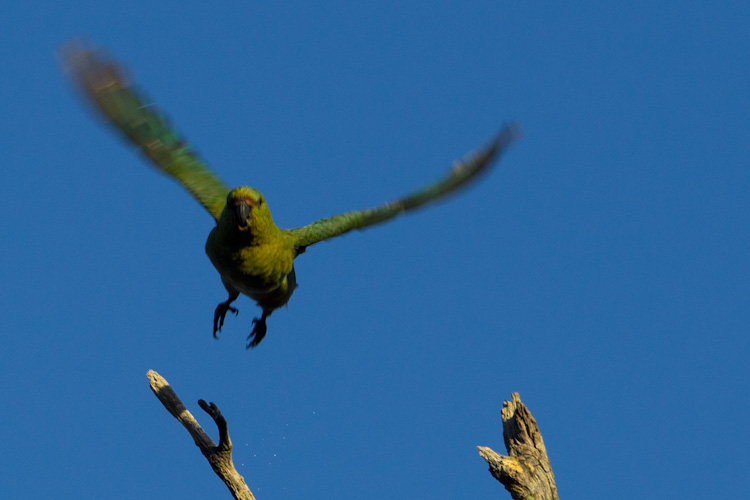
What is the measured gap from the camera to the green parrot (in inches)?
323

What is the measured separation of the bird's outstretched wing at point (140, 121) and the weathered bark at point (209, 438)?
78.1 inches

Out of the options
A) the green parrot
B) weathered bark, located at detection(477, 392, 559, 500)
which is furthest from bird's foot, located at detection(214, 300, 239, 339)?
weathered bark, located at detection(477, 392, 559, 500)

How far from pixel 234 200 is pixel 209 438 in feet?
9.03

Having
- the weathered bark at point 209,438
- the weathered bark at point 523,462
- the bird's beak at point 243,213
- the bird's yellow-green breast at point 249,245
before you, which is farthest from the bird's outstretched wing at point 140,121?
the weathered bark at point 523,462

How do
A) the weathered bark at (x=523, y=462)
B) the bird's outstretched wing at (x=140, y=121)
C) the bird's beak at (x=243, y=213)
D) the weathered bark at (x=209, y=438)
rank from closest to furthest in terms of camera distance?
the bird's beak at (x=243, y=213) < the weathered bark at (x=523, y=462) < the weathered bark at (x=209, y=438) < the bird's outstretched wing at (x=140, y=121)

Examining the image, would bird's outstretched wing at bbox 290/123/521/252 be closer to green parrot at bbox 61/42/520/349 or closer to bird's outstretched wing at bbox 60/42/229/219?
green parrot at bbox 61/42/520/349

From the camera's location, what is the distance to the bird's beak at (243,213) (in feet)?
25.8

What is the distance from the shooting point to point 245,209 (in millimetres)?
7867

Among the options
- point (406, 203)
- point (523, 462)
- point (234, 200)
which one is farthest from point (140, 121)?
point (523, 462)

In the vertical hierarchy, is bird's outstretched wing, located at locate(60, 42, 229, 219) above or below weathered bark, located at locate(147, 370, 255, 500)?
above

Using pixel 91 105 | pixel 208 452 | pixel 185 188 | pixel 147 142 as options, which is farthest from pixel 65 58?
pixel 208 452

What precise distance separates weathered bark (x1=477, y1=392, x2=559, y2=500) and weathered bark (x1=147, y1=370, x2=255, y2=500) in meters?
2.61

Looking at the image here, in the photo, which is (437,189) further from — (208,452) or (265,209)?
(208,452)

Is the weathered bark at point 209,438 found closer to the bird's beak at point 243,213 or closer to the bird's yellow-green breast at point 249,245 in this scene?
the bird's yellow-green breast at point 249,245
